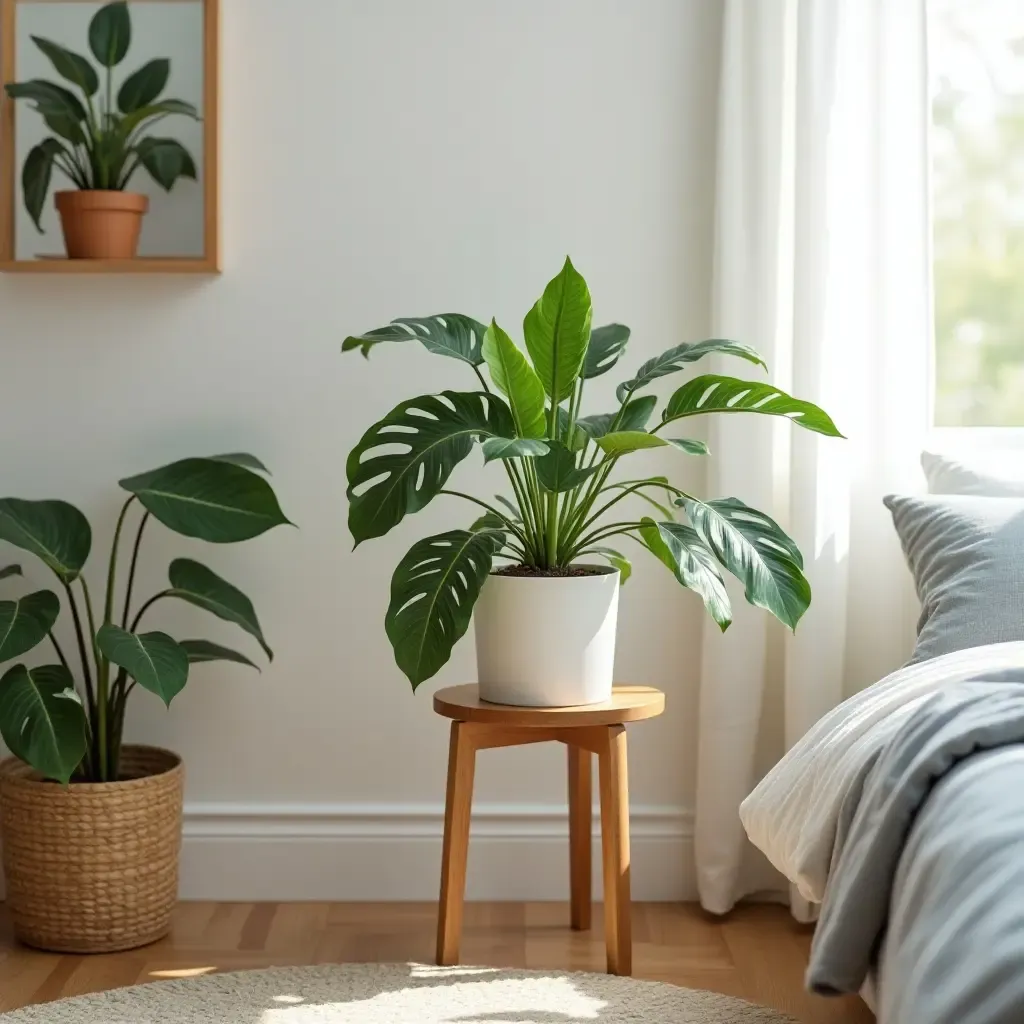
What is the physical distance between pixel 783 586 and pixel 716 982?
2.31ft

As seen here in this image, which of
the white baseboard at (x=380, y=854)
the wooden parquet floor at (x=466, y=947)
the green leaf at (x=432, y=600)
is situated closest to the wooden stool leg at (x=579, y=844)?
the wooden parquet floor at (x=466, y=947)

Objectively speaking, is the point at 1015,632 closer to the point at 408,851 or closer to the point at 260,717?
the point at 408,851

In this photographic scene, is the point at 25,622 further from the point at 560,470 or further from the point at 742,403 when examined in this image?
the point at 742,403

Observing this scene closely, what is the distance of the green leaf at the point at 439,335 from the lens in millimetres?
2160

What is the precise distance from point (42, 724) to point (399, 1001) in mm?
728

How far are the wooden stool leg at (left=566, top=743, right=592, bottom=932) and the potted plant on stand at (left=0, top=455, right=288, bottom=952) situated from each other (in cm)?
62

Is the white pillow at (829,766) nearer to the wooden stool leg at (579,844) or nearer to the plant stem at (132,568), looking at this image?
the wooden stool leg at (579,844)

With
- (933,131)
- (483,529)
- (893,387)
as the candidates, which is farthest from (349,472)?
(933,131)

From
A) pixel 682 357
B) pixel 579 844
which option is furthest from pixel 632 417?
pixel 579 844

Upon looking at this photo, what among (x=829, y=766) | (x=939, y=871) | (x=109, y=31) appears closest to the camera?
(x=939, y=871)

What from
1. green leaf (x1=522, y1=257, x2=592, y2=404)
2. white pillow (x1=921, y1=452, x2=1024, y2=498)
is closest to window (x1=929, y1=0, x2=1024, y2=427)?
white pillow (x1=921, y1=452, x2=1024, y2=498)

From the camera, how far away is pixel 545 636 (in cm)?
217

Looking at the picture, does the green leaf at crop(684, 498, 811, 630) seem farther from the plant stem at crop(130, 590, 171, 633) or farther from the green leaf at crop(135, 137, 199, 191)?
the green leaf at crop(135, 137, 199, 191)

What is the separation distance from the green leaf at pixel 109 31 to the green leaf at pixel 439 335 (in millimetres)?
838
